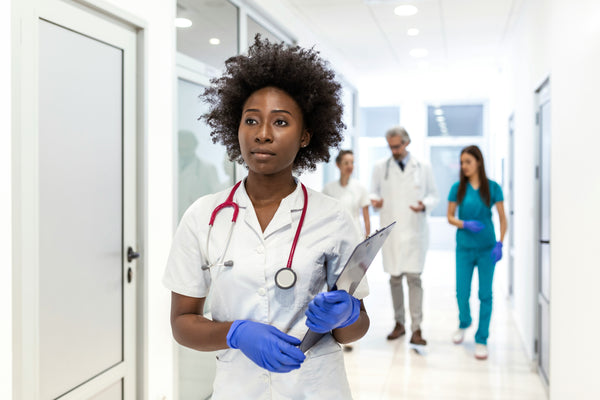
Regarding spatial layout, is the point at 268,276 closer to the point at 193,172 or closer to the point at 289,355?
the point at 289,355

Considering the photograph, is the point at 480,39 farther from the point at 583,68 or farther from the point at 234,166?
the point at 583,68

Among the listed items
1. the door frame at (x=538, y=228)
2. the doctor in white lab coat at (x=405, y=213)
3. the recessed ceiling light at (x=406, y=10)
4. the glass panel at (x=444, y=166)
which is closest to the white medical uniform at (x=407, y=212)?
the doctor in white lab coat at (x=405, y=213)

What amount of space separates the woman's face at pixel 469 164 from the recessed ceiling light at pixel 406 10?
1402mm

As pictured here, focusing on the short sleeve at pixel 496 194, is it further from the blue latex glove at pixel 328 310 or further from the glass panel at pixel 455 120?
the glass panel at pixel 455 120

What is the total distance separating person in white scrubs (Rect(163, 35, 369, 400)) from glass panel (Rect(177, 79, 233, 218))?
1568 mm

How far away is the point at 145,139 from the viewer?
7.96 ft

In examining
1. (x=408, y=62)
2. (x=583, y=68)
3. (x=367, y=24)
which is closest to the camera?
(x=583, y=68)

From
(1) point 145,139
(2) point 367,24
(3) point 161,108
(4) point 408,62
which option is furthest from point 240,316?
(4) point 408,62

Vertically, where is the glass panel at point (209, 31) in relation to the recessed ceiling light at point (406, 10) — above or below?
below

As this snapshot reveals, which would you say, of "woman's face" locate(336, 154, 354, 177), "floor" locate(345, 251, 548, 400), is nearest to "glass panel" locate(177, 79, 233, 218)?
"woman's face" locate(336, 154, 354, 177)

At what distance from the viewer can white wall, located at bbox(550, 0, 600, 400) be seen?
1.96 meters

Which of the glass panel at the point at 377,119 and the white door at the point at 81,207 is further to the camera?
the glass panel at the point at 377,119

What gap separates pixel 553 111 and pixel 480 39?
330 cm

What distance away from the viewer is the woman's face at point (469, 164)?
153 inches
